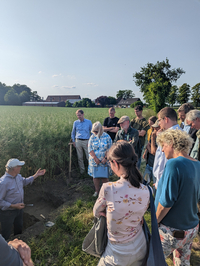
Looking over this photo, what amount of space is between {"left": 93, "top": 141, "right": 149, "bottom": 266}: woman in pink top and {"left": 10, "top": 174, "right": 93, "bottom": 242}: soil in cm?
309

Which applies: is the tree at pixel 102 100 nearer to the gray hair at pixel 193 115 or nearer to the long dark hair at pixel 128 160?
the gray hair at pixel 193 115

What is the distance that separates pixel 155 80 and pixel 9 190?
150ft

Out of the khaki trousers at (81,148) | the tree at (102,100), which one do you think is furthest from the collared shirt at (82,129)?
the tree at (102,100)

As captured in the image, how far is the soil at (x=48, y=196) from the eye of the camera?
460 centimetres

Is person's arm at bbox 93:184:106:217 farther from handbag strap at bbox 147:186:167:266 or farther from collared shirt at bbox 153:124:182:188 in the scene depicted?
collared shirt at bbox 153:124:182:188

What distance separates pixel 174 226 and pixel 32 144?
4743 millimetres

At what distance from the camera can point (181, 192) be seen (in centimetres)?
172

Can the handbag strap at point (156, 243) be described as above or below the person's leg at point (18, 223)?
above

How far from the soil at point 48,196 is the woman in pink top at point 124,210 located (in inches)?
121

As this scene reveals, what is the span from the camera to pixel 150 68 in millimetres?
45188

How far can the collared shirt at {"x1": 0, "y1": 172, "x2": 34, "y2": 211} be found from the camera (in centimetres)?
307

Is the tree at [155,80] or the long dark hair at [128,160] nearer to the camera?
the long dark hair at [128,160]

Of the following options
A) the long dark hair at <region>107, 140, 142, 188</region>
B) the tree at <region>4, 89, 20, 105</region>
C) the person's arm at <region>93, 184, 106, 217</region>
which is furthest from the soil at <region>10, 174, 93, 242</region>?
the tree at <region>4, 89, 20, 105</region>

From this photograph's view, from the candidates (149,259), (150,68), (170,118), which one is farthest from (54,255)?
(150,68)
